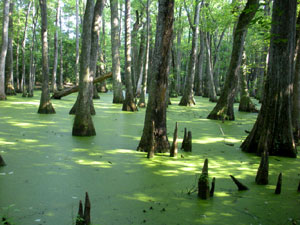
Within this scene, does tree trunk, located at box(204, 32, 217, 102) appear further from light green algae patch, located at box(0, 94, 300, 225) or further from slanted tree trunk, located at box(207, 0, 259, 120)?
light green algae patch, located at box(0, 94, 300, 225)

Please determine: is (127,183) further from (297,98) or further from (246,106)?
(246,106)

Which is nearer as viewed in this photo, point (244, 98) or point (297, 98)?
Answer: point (297, 98)

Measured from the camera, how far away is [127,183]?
4520 mm

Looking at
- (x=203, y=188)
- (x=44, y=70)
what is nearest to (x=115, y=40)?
(x=44, y=70)

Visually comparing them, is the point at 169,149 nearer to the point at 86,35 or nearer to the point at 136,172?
the point at 136,172

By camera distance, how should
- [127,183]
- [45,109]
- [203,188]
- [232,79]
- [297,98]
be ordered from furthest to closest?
[45,109]
[232,79]
[297,98]
[127,183]
[203,188]

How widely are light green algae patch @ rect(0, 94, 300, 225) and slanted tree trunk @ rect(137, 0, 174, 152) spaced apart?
39cm

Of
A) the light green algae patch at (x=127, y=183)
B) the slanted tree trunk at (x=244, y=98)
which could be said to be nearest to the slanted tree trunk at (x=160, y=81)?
the light green algae patch at (x=127, y=183)

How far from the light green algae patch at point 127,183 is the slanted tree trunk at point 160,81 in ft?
1.28

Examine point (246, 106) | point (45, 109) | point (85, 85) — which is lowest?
point (45, 109)

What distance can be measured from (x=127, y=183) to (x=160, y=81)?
8.21 feet

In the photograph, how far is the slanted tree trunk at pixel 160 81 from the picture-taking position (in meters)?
6.21

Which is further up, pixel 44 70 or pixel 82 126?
pixel 44 70

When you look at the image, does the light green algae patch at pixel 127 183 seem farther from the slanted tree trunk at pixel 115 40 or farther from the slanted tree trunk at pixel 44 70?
the slanted tree trunk at pixel 115 40
